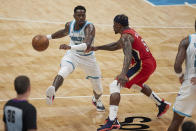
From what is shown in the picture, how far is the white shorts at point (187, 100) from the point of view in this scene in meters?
5.56

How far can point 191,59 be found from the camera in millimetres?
5574

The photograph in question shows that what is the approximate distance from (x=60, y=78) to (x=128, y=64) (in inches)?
56.7

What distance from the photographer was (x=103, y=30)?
12445mm

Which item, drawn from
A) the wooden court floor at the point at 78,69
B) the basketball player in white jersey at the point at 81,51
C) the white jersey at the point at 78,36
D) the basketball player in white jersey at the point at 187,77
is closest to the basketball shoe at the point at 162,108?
the wooden court floor at the point at 78,69

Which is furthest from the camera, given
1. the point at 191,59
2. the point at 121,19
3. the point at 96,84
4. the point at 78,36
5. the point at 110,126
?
the point at 96,84

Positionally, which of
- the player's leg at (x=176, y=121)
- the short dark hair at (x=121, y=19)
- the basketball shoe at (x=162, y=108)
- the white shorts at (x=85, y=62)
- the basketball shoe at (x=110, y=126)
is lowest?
the basketball shoe at (x=110, y=126)

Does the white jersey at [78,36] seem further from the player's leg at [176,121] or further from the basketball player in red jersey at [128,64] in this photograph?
the player's leg at [176,121]

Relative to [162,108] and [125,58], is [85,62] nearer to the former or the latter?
[125,58]

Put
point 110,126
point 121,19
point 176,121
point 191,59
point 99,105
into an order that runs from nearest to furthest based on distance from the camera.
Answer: point 191,59 < point 176,121 < point 110,126 < point 121,19 < point 99,105

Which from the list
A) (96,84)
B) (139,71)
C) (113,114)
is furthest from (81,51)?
(113,114)

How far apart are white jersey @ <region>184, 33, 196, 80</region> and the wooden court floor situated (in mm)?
1703

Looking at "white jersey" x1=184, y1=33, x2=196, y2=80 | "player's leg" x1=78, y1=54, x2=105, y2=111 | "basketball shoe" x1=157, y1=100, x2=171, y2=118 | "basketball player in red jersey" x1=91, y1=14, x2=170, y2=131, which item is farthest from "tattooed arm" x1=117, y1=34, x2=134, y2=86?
"basketball shoe" x1=157, y1=100, x2=171, y2=118

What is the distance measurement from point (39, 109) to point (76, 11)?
7.19ft

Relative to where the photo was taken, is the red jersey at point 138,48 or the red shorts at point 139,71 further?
the red shorts at point 139,71
